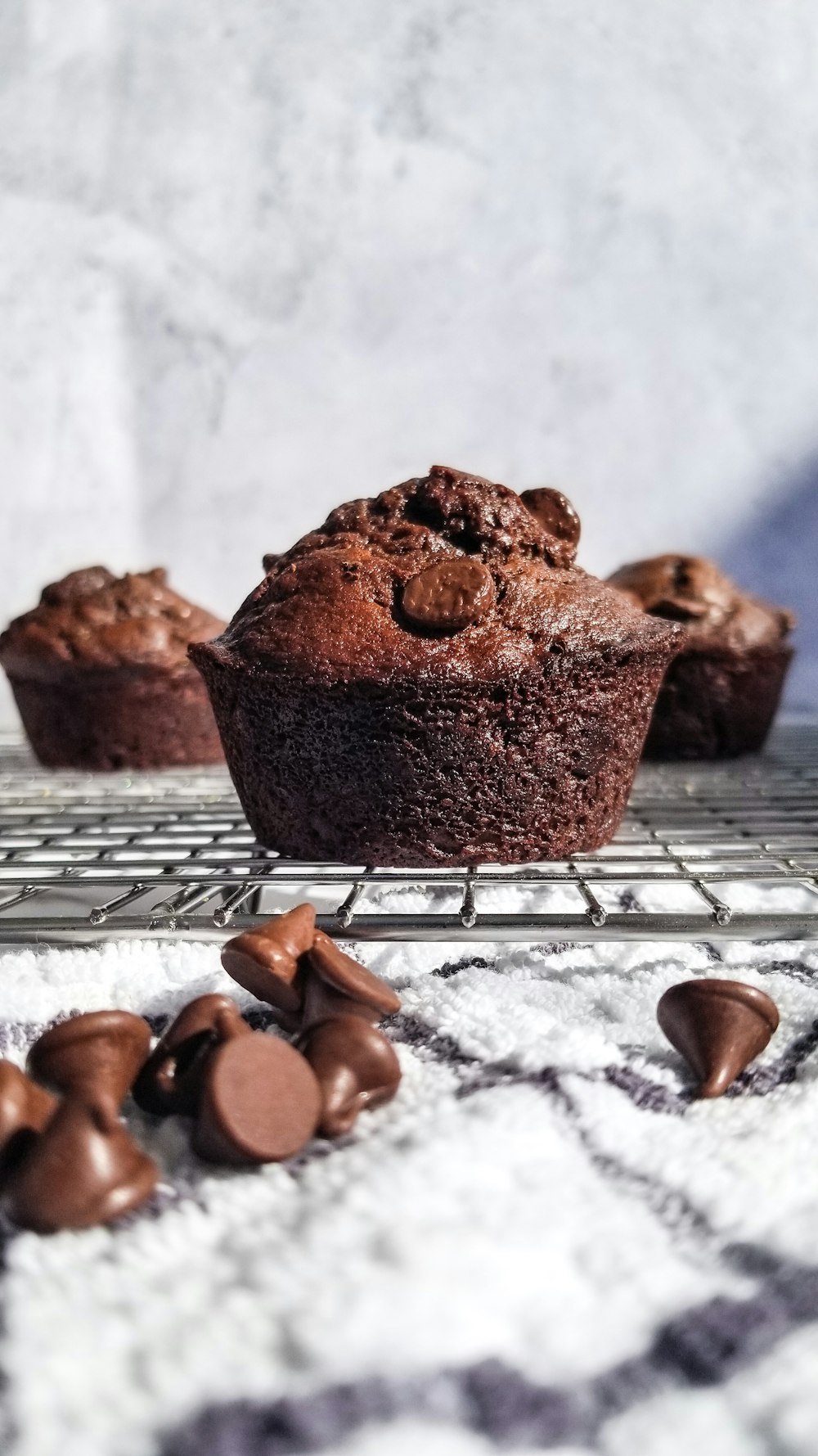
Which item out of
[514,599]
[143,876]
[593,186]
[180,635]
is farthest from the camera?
[593,186]

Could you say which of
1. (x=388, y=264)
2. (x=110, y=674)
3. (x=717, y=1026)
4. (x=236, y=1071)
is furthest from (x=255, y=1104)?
(x=388, y=264)

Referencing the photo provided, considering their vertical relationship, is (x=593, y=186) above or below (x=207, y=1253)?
above

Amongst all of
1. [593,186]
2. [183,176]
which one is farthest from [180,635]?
[593,186]

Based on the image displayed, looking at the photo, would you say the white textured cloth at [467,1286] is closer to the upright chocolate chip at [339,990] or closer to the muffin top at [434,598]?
the upright chocolate chip at [339,990]

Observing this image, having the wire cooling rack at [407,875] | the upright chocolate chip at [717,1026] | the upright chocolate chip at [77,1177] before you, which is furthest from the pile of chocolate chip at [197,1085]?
the upright chocolate chip at [717,1026]

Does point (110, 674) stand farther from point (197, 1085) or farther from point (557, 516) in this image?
point (197, 1085)

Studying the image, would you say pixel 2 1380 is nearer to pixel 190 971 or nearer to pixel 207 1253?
pixel 207 1253

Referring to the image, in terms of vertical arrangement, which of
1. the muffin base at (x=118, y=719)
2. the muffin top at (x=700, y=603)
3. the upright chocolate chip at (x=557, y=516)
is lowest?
the muffin base at (x=118, y=719)
